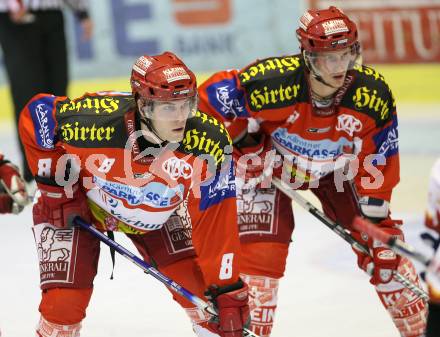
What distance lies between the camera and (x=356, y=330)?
4.79 metres

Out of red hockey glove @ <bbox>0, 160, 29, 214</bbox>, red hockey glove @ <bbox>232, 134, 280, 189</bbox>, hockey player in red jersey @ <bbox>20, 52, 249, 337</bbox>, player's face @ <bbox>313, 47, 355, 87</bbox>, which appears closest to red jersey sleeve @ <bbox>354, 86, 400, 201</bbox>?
player's face @ <bbox>313, 47, 355, 87</bbox>

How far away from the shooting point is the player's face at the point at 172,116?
370 cm

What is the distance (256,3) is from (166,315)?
181 inches

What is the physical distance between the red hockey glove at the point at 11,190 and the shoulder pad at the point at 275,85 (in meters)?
0.96

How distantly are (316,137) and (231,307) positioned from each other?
97 cm

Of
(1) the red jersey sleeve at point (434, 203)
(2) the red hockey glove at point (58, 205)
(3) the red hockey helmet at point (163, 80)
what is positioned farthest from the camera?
(2) the red hockey glove at point (58, 205)

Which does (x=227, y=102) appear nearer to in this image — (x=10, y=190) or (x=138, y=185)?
(x=138, y=185)

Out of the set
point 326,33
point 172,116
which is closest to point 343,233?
point 326,33

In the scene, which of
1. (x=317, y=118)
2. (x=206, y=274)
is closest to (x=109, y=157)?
(x=206, y=274)

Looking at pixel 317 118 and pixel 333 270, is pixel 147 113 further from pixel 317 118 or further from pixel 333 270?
pixel 333 270

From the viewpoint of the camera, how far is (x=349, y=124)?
4320 mm

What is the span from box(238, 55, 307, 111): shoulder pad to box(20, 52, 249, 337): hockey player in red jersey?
0.45 m

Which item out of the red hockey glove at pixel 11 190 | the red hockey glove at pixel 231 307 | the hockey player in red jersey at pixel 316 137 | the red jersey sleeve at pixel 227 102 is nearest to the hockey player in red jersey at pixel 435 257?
the red hockey glove at pixel 231 307

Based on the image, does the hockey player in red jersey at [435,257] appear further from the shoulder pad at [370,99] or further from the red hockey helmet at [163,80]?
the shoulder pad at [370,99]
